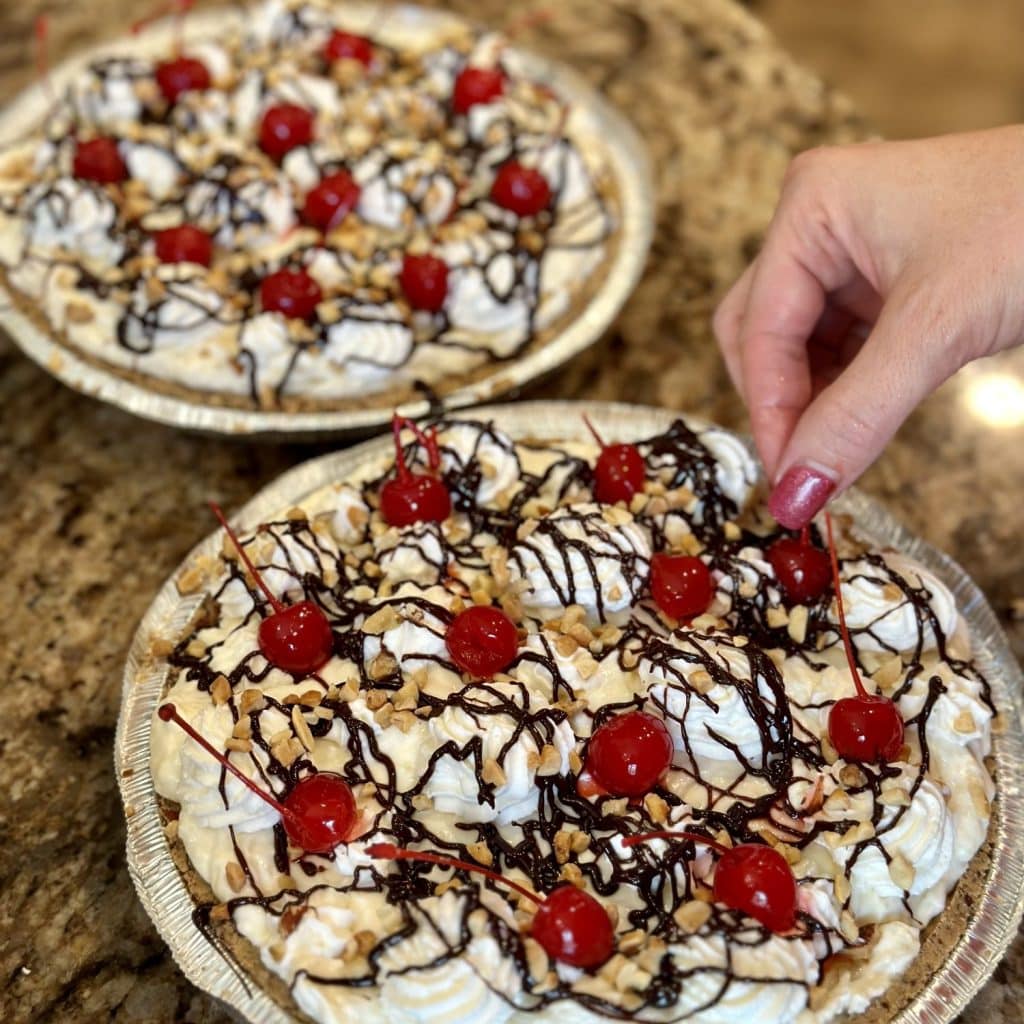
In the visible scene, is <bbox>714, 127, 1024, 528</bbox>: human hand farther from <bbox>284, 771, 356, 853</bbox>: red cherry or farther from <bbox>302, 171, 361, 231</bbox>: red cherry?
<bbox>302, 171, 361, 231</bbox>: red cherry

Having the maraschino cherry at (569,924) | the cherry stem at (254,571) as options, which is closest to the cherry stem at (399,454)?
the cherry stem at (254,571)

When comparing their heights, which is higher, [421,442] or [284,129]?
[284,129]

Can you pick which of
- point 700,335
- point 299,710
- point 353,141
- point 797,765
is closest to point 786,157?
point 700,335

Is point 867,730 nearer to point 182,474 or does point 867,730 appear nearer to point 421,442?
point 421,442

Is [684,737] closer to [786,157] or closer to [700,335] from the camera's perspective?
[700,335]

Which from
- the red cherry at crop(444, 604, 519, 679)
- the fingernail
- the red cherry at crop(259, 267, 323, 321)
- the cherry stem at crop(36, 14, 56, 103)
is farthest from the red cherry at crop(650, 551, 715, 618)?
the cherry stem at crop(36, 14, 56, 103)

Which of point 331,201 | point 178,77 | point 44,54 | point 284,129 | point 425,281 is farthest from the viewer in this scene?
point 44,54

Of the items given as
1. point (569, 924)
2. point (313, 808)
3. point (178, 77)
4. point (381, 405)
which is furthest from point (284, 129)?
point (569, 924)
